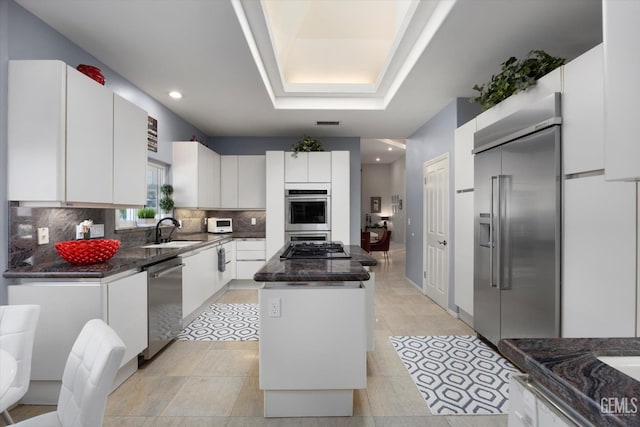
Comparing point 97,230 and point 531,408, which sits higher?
point 97,230

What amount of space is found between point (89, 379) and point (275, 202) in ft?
13.6

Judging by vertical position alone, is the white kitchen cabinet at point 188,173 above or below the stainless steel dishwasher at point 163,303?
above

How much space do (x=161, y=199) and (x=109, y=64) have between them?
178 centimetres

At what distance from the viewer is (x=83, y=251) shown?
2.14 metres

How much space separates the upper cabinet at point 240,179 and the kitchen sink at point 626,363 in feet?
16.7

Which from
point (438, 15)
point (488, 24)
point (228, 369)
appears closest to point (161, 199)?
point (228, 369)

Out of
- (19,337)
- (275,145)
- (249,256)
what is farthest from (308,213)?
(19,337)

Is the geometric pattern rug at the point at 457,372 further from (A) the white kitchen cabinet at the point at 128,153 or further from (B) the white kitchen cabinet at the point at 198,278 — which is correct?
(A) the white kitchen cabinet at the point at 128,153

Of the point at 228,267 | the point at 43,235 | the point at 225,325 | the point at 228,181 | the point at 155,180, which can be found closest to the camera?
the point at 43,235

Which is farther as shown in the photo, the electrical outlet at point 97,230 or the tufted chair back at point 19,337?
the electrical outlet at point 97,230

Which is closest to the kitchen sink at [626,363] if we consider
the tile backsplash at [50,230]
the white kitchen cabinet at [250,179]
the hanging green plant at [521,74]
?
the hanging green plant at [521,74]

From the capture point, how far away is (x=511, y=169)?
8.24 feet

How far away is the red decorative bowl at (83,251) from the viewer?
212 cm

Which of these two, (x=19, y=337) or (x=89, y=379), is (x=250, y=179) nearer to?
(x=19, y=337)
